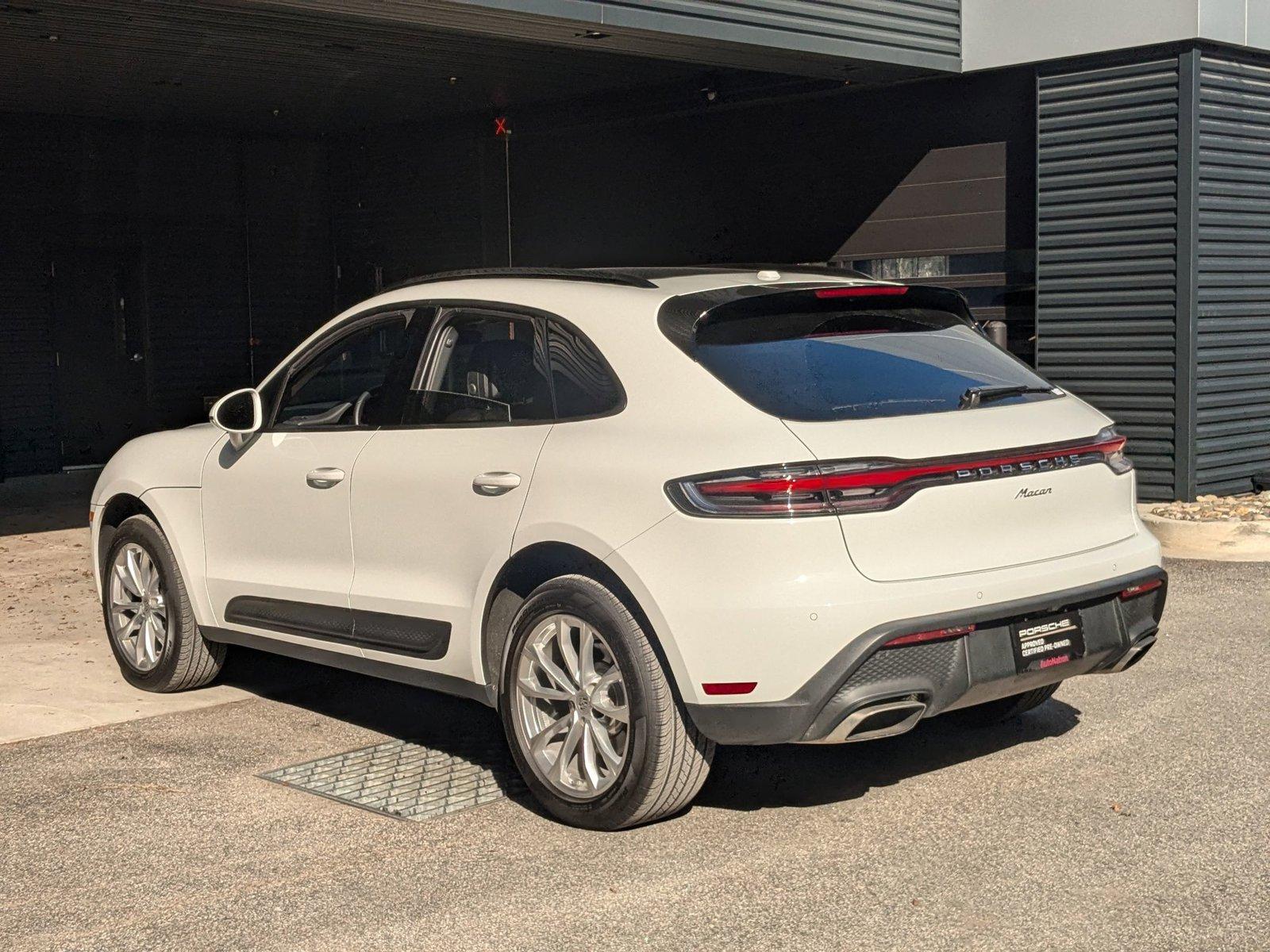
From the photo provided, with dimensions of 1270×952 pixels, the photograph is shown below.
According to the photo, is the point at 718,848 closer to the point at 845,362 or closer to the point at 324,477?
the point at 845,362

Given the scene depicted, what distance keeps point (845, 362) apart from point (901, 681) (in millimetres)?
1051

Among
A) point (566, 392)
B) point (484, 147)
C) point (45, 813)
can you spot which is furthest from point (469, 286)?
point (484, 147)

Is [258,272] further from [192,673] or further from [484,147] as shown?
[192,673]

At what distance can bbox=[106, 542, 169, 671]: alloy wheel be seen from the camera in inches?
273

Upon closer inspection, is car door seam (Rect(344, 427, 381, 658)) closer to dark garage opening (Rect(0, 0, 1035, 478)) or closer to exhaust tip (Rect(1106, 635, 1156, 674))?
exhaust tip (Rect(1106, 635, 1156, 674))

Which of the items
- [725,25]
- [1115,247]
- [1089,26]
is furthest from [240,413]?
[1089,26]

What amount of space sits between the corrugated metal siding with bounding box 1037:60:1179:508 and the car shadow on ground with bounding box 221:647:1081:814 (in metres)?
6.10

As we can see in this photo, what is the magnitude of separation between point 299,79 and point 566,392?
10900 mm

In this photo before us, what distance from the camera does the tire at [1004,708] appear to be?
19.6 ft

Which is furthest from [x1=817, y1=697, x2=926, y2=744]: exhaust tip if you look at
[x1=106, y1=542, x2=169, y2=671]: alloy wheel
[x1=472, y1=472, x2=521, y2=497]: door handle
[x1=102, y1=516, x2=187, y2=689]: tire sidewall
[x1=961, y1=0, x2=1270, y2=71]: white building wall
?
[x1=961, y1=0, x2=1270, y2=71]: white building wall

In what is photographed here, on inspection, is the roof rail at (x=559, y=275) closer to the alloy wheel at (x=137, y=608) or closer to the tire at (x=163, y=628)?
the tire at (x=163, y=628)

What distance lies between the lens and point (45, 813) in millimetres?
5336

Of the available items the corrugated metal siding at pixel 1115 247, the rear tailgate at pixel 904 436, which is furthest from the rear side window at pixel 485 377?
the corrugated metal siding at pixel 1115 247

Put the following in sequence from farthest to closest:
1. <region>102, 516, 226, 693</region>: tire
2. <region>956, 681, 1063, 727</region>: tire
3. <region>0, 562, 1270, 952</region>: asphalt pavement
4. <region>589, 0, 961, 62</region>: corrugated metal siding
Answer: <region>589, 0, 961, 62</region>: corrugated metal siding → <region>102, 516, 226, 693</region>: tire → <region>956, 681, 1063, 727</region>: tire → <region>0, 562, 1270, 952</region>: asphalt pavement
